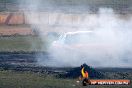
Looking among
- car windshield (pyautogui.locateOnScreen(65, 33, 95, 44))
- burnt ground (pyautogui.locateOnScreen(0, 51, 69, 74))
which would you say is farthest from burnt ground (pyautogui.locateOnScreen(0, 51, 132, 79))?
car windshield (pyautogui.locateOnScreen(65, 33, 95, 44))

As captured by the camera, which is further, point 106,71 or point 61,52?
point 61,52

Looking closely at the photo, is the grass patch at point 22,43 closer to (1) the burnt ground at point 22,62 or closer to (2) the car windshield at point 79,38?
(1) the burnt ground at point 22,62

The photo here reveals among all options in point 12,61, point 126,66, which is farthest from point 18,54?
point 126,66

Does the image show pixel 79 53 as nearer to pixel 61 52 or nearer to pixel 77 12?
pixel 61 52

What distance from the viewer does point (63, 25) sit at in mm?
41469

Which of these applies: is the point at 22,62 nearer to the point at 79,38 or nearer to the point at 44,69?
the point at 44,69

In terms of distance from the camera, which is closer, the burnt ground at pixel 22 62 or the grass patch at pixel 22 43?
the burnt ground at pixel 22 62

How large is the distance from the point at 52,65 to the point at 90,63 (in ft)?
7.24

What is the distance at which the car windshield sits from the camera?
2545 centimetres

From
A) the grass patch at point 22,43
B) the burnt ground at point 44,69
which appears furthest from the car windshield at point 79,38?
the grass patch at point 22,43

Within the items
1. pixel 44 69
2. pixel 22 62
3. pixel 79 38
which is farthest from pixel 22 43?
pixel 44 69

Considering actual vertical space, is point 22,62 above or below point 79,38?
below

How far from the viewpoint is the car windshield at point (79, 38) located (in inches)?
1002

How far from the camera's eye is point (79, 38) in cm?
2575
